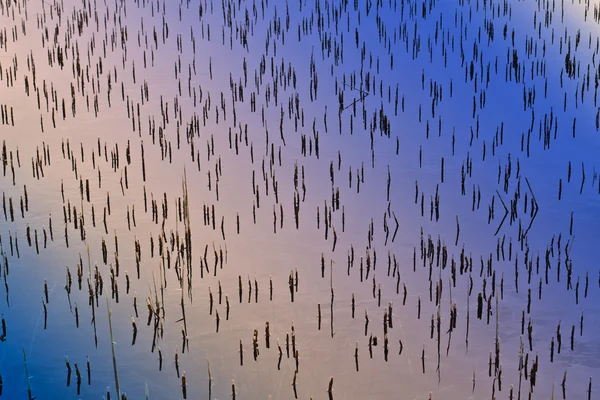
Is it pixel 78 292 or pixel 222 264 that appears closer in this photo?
pixel 78 292

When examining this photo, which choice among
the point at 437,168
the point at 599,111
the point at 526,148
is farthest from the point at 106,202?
the point at 599,111

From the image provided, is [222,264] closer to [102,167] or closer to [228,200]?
[228,200]

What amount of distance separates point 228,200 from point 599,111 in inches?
118

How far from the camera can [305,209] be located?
502 cm

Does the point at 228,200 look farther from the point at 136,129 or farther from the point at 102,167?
the point at 136,129

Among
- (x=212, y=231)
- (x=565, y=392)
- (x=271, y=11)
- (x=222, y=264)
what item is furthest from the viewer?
(x=271, y=11)

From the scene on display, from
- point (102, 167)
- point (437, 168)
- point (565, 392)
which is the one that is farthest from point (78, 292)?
point (437, 168)

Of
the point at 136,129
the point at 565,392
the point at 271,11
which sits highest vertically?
the point at 271,11

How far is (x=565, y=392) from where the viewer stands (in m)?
3.32

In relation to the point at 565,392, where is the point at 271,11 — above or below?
above

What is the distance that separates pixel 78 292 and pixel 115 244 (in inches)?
18.8

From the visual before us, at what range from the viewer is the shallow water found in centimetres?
353

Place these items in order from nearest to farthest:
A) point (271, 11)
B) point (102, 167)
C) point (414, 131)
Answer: point (102, 167) → point (414, 131) → point (271, 11)

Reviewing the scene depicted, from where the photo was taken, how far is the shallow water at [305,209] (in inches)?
139
